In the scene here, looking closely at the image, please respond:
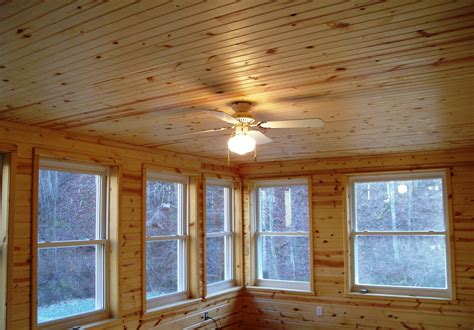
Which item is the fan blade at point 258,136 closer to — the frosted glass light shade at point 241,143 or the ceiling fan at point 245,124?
the ceiling fan at point 245,124

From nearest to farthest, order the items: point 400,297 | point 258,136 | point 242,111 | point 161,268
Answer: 1. point 242,111
2. point 258,136
3. point 161,268
4. point 400,297

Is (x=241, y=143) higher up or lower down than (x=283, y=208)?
higher up

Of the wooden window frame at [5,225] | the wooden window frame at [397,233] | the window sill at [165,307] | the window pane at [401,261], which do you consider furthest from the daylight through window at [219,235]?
the wooden window frame at [5,225]

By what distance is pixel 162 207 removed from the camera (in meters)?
5.54

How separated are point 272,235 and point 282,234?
16cm

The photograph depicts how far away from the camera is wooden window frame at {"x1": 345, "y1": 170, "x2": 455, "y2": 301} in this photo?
5543 millimetres

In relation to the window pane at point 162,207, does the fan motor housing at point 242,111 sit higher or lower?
higher

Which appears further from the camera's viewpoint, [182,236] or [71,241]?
[182,236]

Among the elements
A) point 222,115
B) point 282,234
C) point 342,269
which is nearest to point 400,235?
point 342,269

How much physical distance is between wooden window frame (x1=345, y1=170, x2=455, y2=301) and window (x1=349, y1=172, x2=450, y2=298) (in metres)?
0.01

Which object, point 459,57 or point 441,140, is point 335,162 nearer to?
point 441,140

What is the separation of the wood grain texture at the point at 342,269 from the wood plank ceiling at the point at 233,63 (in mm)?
1540

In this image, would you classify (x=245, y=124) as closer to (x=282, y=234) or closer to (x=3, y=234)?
(x=3, y=234)

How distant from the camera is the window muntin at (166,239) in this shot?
5316 mm
